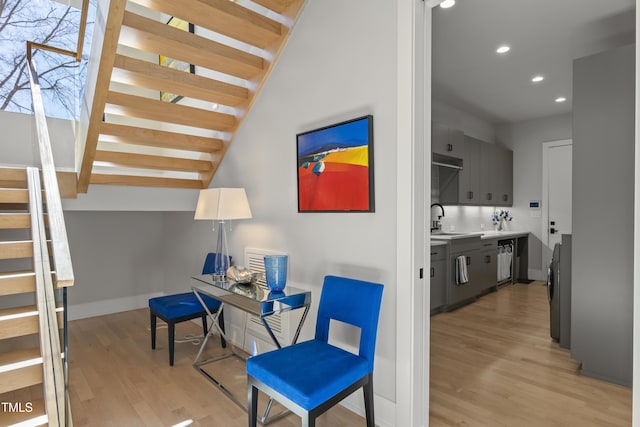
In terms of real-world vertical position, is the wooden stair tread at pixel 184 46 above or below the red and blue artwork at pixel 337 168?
above

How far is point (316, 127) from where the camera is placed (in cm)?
251

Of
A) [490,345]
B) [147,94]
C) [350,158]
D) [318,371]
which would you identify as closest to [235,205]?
[350,158]

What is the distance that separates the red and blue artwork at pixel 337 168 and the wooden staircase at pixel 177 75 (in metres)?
0.88

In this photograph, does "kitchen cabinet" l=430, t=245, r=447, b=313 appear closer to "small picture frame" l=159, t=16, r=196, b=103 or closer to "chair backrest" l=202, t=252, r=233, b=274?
"chair backrest" l=202, t=252, r=233, b=274

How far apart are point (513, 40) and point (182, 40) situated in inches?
119

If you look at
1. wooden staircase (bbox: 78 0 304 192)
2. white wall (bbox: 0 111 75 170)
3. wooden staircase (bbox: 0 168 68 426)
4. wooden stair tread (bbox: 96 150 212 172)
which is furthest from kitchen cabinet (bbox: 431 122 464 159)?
white wall (bbox: 0 111 75 170)

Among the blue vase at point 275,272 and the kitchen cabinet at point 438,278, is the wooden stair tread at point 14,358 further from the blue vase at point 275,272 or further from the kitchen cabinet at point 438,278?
the kitchen cabinet at point 438,278

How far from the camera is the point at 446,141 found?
4.75 meters

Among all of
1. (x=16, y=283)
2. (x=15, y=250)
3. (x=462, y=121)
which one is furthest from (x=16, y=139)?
(x=462, y=121)

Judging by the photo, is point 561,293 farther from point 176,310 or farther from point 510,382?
point 176,310

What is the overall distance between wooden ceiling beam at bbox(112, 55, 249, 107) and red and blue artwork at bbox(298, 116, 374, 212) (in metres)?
0.89

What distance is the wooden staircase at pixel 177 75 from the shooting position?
7.64 ft

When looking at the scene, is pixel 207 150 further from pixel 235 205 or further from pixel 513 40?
pixel 513 40

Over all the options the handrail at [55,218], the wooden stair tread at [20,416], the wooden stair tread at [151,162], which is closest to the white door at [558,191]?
the wooden stair tread at [151,162]
